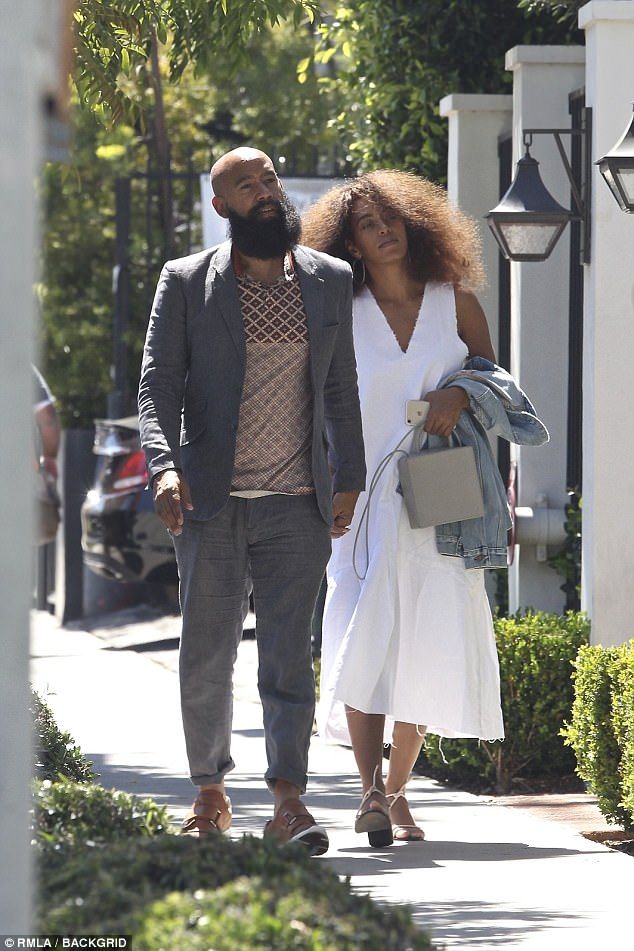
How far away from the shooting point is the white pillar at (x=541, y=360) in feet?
25.8

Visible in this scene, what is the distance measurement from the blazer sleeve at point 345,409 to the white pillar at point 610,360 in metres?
1.59

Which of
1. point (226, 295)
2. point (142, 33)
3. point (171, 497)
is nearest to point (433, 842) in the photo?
point (171, 497)

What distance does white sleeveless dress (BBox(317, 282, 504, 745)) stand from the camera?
5598 mm

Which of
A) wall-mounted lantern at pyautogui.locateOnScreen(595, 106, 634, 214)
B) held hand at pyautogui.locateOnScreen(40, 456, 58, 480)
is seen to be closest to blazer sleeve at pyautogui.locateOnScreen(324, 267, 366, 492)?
wall-mounted lantern at pyautogui.locateOnScreen(595, 106, 634, 214)

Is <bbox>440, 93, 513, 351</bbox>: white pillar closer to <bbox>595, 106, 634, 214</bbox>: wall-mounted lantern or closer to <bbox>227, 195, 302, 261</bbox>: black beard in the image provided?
<bbox>595, 106, 634, 214</bbox>: wall-mounted lantern

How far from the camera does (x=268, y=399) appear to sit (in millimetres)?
5133

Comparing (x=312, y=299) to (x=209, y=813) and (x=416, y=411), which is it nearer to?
(x=416, y=411)

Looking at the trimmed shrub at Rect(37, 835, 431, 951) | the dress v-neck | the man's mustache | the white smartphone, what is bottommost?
the trimmed shrub at Rect(37, 835, 431, 951)

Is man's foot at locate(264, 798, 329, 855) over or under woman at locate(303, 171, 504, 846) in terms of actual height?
under

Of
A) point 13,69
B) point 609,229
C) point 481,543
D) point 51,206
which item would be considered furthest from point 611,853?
point 51,206

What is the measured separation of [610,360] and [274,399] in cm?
196

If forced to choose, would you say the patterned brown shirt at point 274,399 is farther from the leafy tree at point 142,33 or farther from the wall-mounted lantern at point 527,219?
the wall-mounted lantern at point 527,219

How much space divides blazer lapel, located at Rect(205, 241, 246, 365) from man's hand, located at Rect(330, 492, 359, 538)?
54cm

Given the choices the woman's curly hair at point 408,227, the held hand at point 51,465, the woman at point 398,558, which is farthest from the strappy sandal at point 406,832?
the held hand at point 51,465
